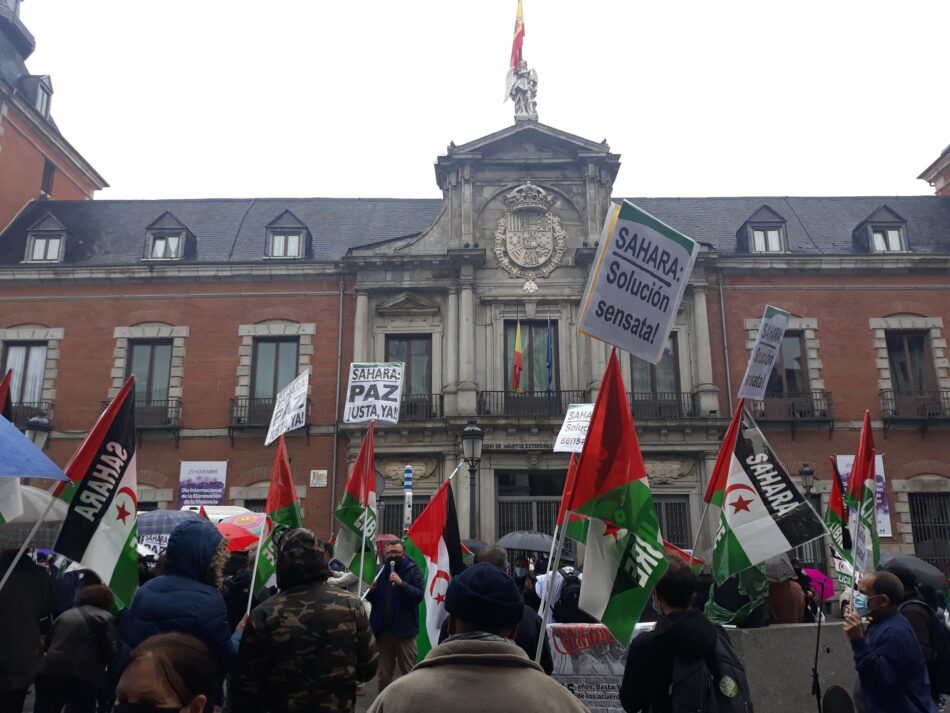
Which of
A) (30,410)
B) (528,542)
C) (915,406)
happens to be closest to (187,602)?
(528,542)

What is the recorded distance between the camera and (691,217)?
25844 millimetres

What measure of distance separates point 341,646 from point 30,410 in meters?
21.4

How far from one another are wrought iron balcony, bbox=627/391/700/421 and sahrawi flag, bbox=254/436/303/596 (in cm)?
1445

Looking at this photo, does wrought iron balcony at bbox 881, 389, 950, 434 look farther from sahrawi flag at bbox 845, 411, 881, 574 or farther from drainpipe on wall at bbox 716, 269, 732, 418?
sahrawi flag at bbox 845, 411, 881, 574

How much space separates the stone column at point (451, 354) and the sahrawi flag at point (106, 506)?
15.2 metres

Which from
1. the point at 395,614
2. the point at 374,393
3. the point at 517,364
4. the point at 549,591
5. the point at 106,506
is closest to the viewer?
the point at 549,591

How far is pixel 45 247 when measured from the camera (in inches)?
939

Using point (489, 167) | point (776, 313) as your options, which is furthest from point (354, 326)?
point (776, 313)

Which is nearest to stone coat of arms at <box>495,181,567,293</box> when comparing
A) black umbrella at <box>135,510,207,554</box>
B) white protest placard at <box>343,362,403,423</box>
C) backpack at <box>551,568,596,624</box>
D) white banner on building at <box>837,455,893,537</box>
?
white protest placard at <box>343,362,403,423</box>

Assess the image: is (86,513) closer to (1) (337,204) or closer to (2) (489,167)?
(2) (489,167)

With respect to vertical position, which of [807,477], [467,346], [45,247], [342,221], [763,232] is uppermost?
[342,221]

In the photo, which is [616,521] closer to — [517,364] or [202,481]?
[517,364]

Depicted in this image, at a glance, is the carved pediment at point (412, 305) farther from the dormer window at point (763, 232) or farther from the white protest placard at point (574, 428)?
the dormer window at point (763, 232)

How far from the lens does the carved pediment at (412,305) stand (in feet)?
72.3
